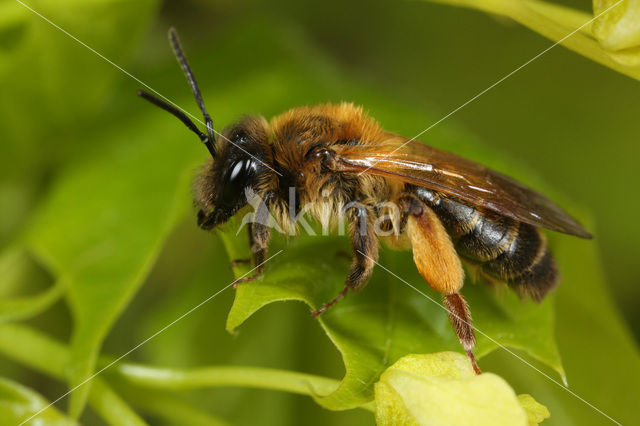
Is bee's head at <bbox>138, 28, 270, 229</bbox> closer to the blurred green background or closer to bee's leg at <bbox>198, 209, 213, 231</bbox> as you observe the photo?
bee's leg at <bbox>198, 209, 213, 231</bbox>

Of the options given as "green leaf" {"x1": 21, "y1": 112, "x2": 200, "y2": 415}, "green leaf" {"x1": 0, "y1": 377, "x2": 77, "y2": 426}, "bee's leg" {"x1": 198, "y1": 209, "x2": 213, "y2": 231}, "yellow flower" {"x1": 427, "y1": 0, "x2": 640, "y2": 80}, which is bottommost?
"green leaf" {"x1": 0, "y1": 377, "x2": 77, "y2": 426}

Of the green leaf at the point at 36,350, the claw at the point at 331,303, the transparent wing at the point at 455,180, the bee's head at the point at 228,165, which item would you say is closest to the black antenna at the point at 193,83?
the bee's head at the point at 228,165

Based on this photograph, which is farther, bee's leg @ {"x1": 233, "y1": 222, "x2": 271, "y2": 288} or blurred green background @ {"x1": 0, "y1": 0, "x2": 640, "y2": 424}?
blurred green background @ {"x1": 0, "y1": 0, "x2": 640, "y2": 424}

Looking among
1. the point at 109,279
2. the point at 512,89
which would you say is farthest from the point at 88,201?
the point at 512,89

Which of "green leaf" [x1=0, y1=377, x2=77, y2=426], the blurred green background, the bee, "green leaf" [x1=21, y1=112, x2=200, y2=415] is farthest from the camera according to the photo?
the blurred green background

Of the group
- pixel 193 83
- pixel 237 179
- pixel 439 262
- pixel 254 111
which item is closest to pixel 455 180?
pixel 439 262

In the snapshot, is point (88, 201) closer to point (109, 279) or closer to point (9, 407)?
point (109, 279)

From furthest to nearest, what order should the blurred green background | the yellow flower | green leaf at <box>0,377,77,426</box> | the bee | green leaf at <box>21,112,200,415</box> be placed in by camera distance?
1. the blurred green background
2. green leaf at <box>21,112,200,415</box>
3. the bee
4. green leaf at <box>0,377,77,426</box>
5. the yellow flower

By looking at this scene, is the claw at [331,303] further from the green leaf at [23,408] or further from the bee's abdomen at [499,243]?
the green leaf at [23,408]

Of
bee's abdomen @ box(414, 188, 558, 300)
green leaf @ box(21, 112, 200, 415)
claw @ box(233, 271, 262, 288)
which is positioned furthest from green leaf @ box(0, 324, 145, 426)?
bee's abdomen @ box(414, 188, 558, 300)
